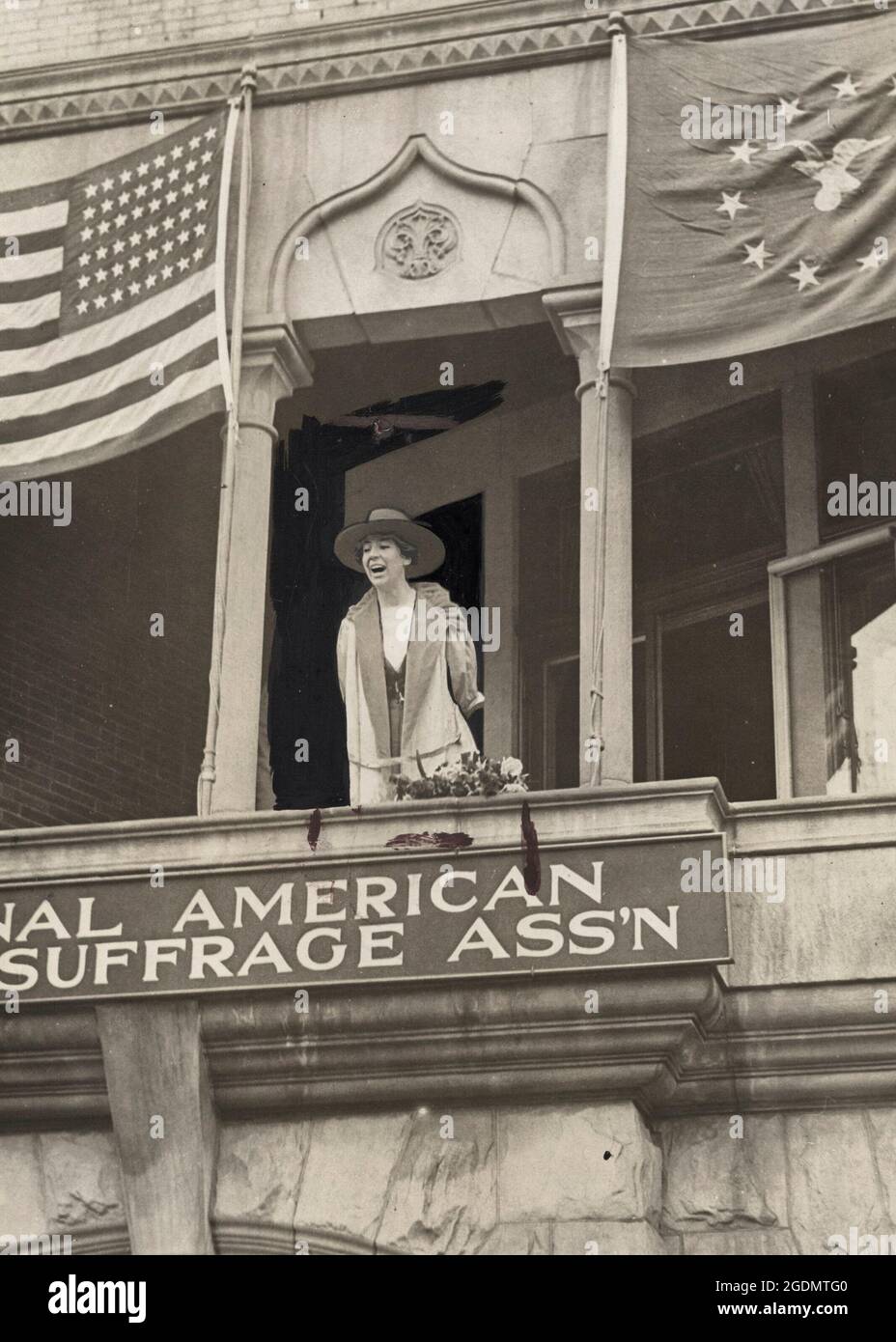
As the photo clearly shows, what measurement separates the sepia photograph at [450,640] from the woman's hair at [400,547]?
4 centimetres

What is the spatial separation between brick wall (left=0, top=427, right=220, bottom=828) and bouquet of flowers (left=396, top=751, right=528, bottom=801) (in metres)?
4.63

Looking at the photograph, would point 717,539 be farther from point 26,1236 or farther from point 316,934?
point 26,1236

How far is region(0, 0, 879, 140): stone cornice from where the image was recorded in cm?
1476

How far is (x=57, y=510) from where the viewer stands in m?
17.7

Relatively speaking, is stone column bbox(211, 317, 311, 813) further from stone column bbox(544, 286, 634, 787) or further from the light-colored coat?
stone column bbox(544, 286, 634, 787)

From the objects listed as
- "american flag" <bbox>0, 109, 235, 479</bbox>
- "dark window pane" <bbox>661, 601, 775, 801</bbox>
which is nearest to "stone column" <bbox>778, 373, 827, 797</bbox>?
"dark window pane" <bbox>661, 601, 775, 801</bbox>

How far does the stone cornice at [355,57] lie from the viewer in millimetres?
14758

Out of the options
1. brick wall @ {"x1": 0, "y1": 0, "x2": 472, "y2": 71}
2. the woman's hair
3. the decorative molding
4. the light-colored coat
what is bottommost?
the light-colored coat

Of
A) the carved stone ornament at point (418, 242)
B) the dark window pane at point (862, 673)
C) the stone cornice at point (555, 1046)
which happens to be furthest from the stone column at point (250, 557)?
the dark window pane at point (862, 673)

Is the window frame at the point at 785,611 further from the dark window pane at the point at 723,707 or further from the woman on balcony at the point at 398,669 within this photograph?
the woman on balcony at the point at 398,669

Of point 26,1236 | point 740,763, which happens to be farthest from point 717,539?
point 26,1236

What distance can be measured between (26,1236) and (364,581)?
6152mm

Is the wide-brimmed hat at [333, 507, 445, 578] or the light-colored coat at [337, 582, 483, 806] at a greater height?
the wide-brimmed hat at [333, 507, 445, 578]

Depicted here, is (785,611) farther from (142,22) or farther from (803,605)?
(142,22)
